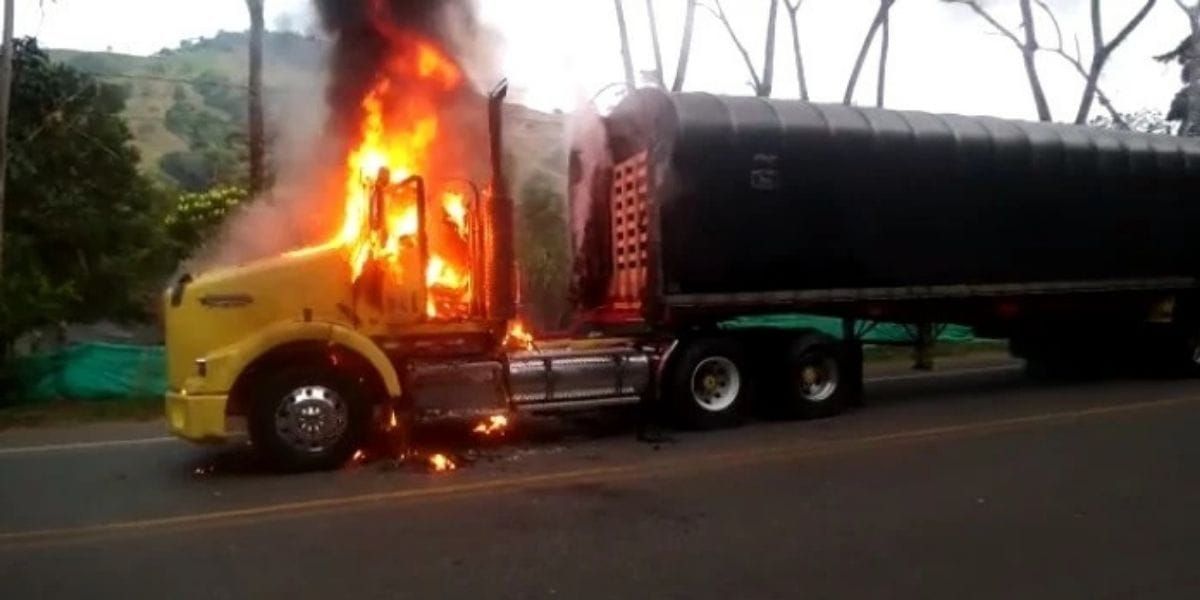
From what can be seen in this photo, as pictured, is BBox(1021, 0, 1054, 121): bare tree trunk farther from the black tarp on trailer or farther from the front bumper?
the front bumper

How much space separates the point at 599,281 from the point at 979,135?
4.46 meters

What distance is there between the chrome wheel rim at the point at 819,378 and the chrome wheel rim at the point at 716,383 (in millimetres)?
749

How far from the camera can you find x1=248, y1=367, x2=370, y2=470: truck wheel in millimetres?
9992

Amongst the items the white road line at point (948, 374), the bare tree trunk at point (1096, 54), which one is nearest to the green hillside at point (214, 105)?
the white road line at point (948, 374)

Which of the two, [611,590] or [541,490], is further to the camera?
[541,490]

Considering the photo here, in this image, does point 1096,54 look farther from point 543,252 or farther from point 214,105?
point 214,105

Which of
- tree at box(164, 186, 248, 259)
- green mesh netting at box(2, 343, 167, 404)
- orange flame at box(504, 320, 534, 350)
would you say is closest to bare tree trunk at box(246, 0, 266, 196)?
tree at box(164, 186, 248, 259)

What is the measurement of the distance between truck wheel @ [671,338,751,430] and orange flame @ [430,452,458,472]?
8.34ft

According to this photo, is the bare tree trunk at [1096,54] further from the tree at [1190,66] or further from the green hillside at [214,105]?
the green hillside at [214,105]

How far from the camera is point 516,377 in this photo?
11203 mm

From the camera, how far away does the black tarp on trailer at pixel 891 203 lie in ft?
40.0

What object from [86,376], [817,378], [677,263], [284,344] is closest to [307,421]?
[284,344]

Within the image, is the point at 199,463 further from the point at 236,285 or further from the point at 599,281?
the point at 599,281

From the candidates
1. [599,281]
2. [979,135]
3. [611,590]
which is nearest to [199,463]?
[599,281]
